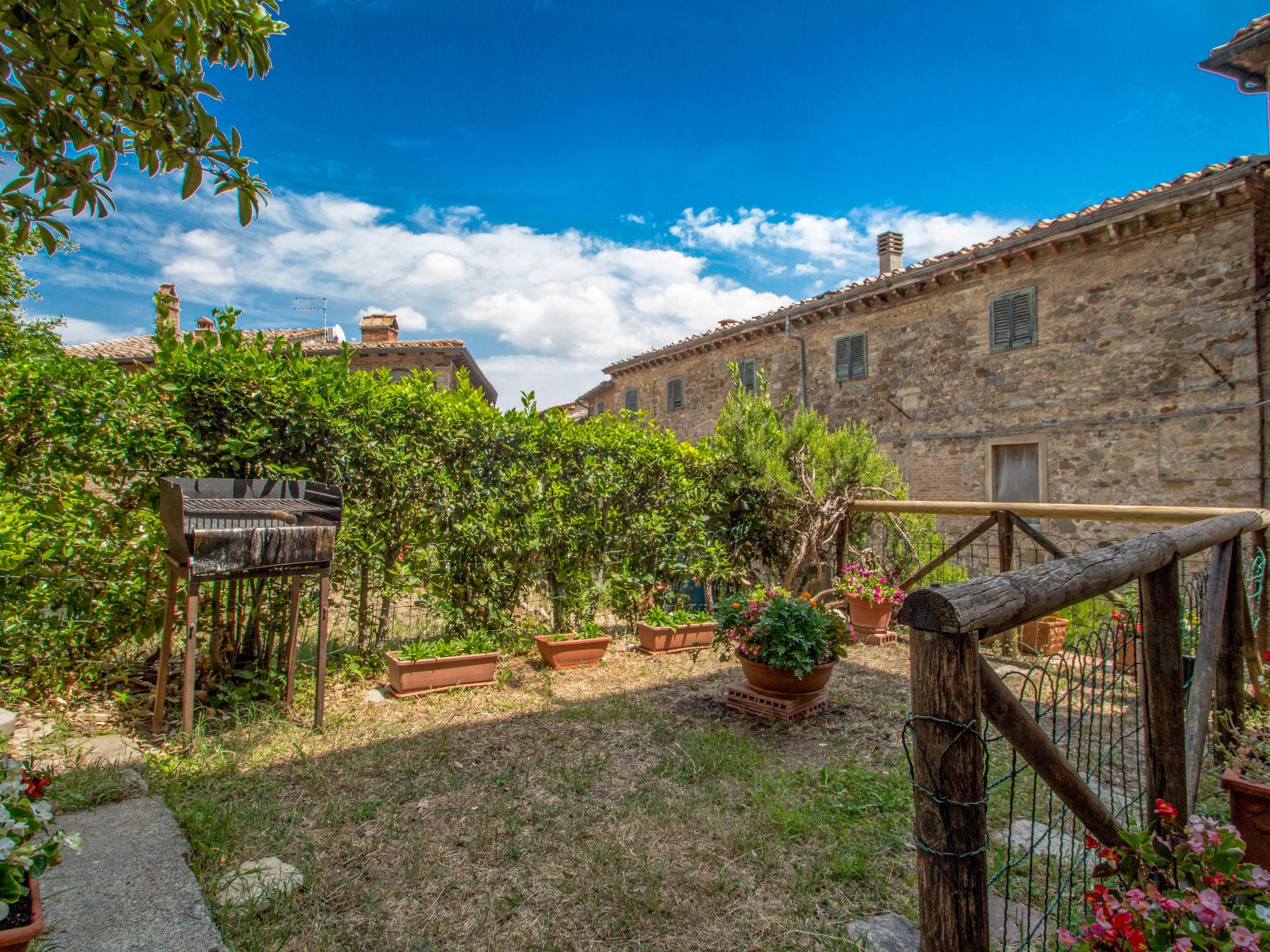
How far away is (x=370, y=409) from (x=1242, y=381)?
1089cm

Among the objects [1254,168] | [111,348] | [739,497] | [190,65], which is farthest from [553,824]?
[111,348]

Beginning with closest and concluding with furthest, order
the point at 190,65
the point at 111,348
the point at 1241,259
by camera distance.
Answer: the point at 190,65 → the point at 1241,259 → the point at 111,348

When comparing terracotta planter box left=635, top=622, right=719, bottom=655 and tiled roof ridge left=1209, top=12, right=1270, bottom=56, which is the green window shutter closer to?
tiled roof ridge left=1209, top=12, right=1270, bottom=56

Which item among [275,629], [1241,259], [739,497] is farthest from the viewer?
[1241,259]

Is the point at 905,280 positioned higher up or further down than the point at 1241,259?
higher up

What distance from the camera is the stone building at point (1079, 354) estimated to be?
8273mm

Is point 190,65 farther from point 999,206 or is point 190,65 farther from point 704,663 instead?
point 999,206

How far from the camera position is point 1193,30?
25.3 feet

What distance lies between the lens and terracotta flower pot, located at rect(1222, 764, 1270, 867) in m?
2.08

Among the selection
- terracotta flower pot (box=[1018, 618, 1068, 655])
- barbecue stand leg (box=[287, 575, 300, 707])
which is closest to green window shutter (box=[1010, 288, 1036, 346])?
terracotta flower pot (box=[1018, 618, 1068, 655])

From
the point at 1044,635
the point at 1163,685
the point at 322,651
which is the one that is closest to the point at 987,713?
the point at 1163,685

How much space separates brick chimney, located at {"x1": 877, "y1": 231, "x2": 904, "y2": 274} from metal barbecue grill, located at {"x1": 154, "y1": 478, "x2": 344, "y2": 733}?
45.3 ft

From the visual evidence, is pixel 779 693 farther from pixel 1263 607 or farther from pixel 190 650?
pixel 190 650

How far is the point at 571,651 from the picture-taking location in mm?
5383
